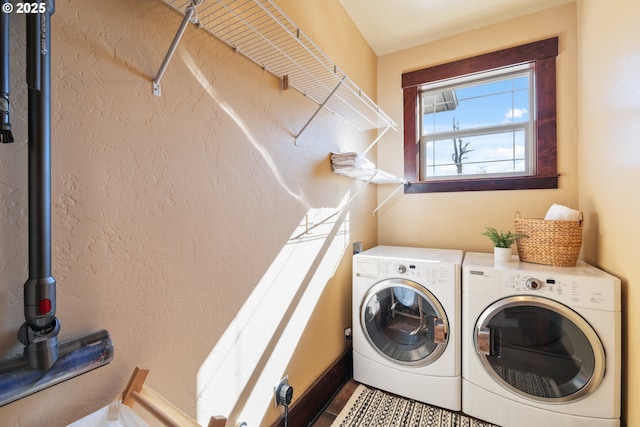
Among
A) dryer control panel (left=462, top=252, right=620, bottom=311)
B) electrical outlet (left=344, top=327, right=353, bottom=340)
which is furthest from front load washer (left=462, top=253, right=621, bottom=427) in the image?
electrical outlet (left=344, top=327, right=353, bottom=340)

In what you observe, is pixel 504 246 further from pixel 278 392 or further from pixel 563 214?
pixel 278 392

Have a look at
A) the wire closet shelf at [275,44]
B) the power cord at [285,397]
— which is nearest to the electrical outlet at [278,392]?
the power cord at [285,397]

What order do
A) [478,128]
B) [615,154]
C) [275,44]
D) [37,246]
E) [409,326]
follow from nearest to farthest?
1. [37,246]
2. [275,44]
3. [615,154]
4. [409,326]
5. [478,128]

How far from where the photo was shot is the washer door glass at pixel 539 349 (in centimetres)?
138

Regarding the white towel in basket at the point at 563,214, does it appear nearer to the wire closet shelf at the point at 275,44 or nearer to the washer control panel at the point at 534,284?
the washer control panel at the point at 534,284

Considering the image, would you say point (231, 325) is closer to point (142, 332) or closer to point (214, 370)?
point (214, 370)

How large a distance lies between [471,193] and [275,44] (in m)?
1.89

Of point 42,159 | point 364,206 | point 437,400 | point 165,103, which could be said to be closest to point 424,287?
point 437,400

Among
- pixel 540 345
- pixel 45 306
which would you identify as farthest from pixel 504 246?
pixel 45 306

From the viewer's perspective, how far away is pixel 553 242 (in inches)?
63.9

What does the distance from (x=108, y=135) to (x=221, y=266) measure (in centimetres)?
55

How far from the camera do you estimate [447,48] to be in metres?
2.36

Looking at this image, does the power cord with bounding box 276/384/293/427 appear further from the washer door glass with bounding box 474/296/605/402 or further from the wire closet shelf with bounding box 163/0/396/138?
the wire closet shelf with bounding box 163/0/396/138

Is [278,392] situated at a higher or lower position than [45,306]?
lower
